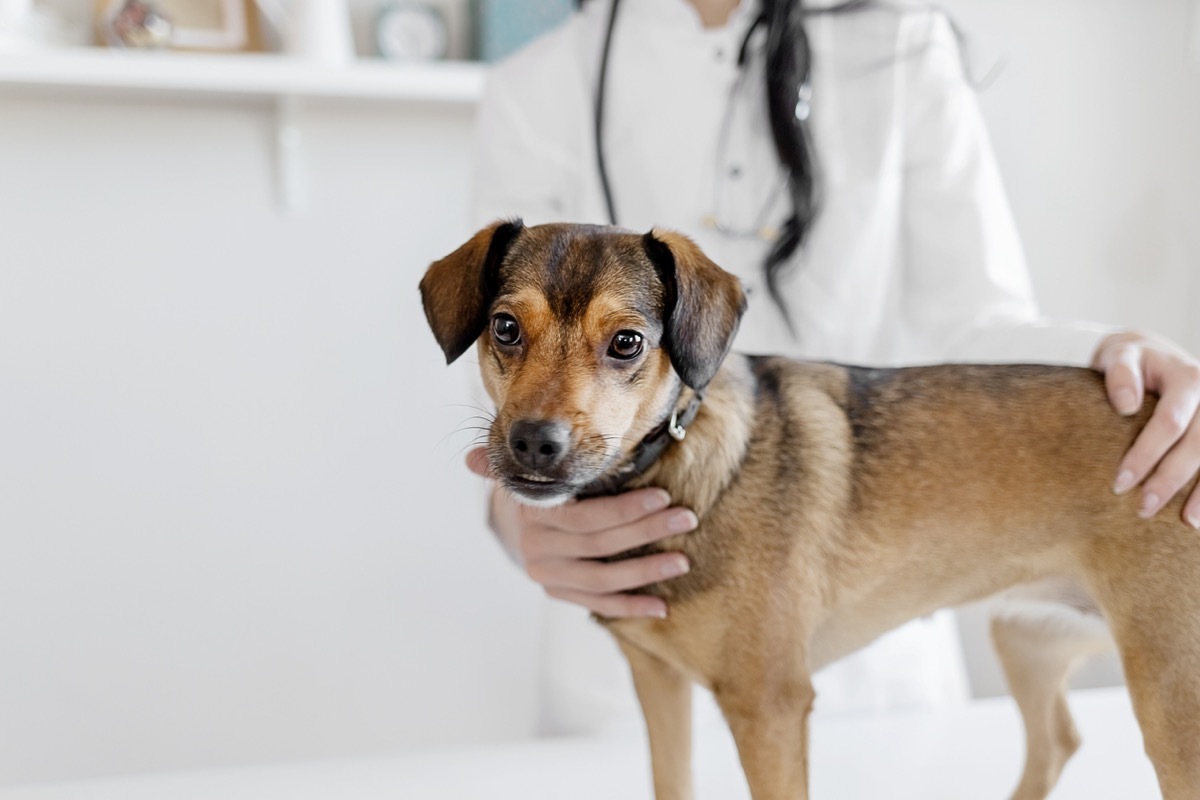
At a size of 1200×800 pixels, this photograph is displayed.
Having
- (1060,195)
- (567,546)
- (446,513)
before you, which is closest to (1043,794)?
(567,546)

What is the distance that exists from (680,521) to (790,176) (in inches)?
26.8

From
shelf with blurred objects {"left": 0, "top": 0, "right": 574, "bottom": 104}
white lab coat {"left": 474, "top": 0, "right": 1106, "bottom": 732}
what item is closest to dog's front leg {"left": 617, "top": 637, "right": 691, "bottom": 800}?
white lab coat {"left": 474, "top": 0, "right": 1106, "bottom": 732}

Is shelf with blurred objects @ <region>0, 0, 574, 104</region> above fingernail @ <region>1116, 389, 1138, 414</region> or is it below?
above

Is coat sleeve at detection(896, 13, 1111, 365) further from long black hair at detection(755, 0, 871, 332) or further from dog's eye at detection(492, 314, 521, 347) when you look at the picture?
dog's eye at detection(492, 314, 521, 347)

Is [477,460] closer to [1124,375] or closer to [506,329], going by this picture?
[506,329]

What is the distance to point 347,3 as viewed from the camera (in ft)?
7.20

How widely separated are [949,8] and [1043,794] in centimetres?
182

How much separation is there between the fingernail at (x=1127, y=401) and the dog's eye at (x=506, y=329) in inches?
23.2

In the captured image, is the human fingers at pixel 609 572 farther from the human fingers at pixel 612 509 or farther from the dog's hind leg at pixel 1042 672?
the dog's hind leg at pixel 1042 672

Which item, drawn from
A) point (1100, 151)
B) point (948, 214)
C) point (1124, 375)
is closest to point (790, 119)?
point (948, 214)

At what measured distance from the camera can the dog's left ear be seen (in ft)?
3.06

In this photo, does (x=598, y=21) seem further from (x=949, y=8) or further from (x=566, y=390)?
(x=949, y=8)

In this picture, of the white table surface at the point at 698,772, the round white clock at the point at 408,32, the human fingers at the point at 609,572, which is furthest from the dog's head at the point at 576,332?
the round white clock at the point at 408,32

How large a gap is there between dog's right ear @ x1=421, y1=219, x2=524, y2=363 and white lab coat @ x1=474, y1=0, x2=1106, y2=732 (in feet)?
1.94
